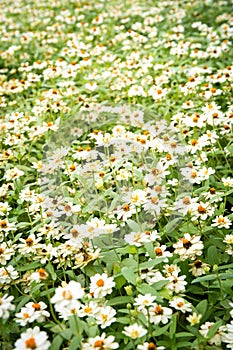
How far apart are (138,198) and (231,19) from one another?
2.25 m

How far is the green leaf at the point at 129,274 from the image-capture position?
1389 mm

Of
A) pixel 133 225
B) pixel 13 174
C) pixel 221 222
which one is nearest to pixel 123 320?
pixel 133 225

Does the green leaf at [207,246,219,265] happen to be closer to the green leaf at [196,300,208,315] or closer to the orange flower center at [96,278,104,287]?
the green leaf at [196,300,208,315]

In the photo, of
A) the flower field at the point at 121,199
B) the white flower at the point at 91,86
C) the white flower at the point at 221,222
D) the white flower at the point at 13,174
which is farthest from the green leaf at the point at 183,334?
the white flower at the point at 91,86

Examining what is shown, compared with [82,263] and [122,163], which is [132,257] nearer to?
[82,263]

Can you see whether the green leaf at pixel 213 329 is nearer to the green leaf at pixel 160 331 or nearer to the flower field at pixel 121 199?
the flower field at pixel 121 199

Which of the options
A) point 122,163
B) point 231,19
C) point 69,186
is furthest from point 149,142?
point 231,19

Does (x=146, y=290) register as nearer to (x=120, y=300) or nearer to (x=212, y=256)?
(x=120, y=300)

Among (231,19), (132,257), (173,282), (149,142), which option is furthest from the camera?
(231,19)

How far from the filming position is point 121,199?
175 centimetres

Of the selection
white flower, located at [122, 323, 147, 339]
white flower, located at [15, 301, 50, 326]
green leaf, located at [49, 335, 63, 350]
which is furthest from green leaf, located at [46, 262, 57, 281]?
white flower, located at [122, 323, 147, 339]

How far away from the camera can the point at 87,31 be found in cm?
371

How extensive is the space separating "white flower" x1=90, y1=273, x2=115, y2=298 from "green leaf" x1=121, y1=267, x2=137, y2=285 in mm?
44

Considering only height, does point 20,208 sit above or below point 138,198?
below
